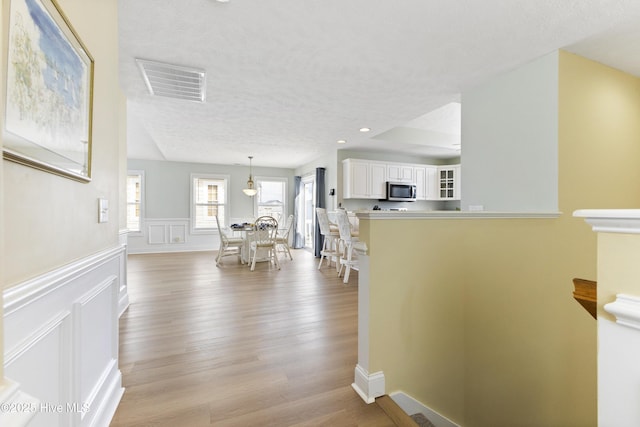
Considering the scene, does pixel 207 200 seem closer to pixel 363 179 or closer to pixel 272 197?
pixel 272 197

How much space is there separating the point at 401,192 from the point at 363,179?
0.97m

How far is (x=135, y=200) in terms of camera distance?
6852mm

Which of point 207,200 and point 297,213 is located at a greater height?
point 207,200

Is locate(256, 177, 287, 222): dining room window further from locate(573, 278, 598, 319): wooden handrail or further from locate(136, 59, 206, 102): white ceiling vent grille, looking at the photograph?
locate(573, 278, 598, 319): wooden handrail

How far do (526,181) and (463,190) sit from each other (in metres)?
0.60

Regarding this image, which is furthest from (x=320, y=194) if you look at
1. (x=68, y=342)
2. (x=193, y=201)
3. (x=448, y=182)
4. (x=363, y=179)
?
(x=68, y=342)

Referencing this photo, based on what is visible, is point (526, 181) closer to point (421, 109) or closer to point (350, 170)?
point (421, 109)

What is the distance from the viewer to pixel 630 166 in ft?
8.46

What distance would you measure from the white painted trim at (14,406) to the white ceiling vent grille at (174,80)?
255 centimetres

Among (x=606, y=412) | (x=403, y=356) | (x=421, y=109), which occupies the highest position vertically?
(x=421, y=109)

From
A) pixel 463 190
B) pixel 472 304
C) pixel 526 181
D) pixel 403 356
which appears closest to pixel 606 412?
pixel 403 356

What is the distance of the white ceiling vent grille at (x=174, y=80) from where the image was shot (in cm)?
236

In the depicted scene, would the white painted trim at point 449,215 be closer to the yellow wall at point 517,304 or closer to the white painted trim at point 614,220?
the yellow wall at point 517,304

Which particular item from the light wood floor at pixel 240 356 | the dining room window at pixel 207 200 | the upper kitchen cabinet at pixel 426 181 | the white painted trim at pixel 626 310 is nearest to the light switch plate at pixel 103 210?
the light wood floor at pixel 240 356
